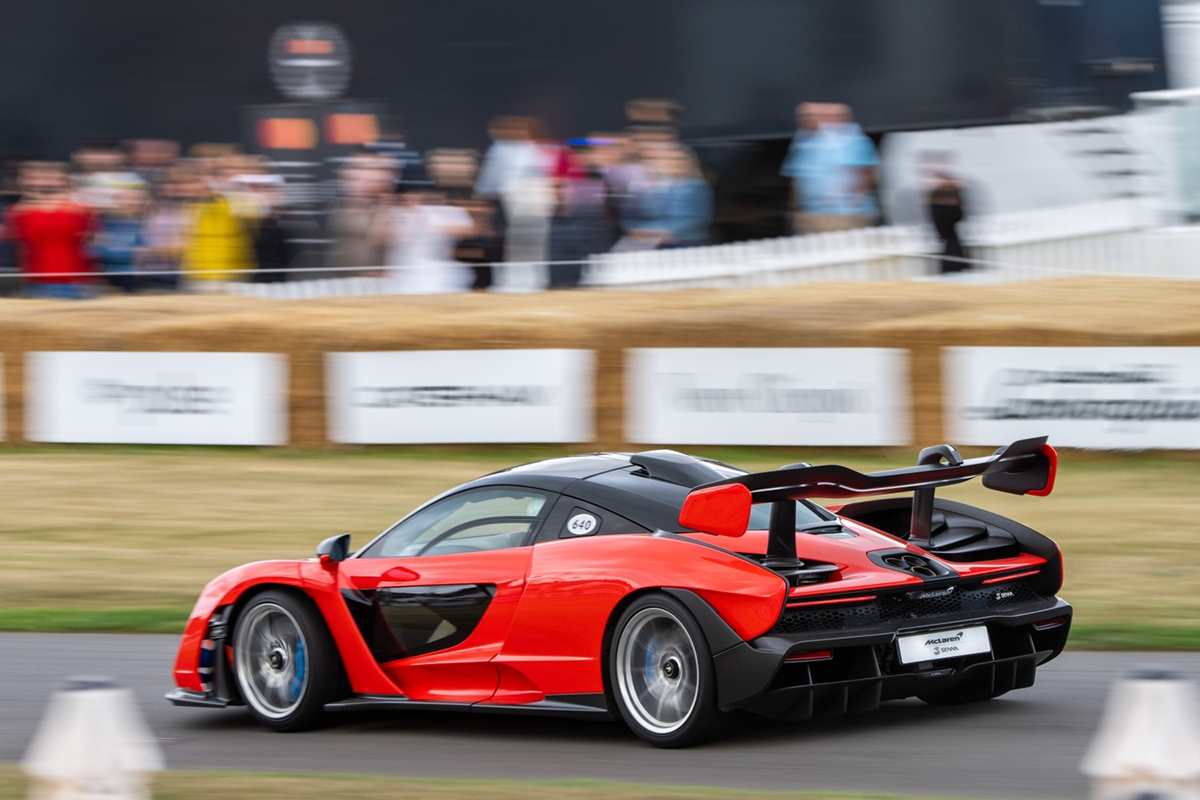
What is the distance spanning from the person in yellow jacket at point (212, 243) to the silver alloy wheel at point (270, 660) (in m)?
9.52

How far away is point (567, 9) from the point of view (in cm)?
1633

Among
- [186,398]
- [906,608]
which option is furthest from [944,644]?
[186,398]

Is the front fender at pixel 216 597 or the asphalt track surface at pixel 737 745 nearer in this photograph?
the asphalt track surface at pixel 737 745

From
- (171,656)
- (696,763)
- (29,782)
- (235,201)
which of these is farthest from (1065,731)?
(235,201)

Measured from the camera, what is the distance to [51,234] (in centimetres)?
1585

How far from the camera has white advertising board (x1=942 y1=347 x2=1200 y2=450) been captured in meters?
12.1

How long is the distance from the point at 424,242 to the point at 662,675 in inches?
397

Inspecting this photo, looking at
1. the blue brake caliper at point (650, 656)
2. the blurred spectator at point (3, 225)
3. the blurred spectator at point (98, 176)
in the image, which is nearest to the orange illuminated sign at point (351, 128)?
the blurred spectator at point (98, 176)

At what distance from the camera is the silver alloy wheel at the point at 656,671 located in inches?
225

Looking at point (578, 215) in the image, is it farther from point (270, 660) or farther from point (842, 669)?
point (842, 669)

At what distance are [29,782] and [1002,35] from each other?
1294cm

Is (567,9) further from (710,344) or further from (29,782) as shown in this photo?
(29,782)

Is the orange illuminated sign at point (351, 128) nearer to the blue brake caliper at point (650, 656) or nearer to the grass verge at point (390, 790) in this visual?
the blue brake caliper at point (650, 656)

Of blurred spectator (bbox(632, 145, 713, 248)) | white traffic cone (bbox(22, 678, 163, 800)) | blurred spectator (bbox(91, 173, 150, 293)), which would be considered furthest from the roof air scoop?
blurred spectator (bbox(91, 173, 150, 293))
